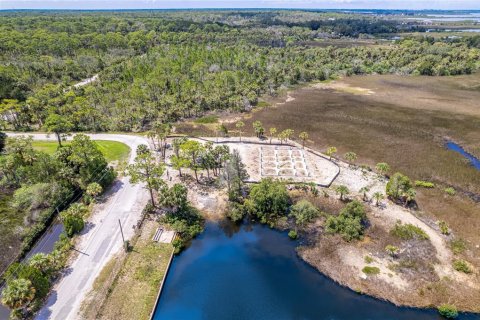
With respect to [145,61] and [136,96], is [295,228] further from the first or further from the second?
[145,61]

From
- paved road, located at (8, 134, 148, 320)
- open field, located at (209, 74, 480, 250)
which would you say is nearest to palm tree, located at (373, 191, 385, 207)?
open field, located at (209, 74, 480, 250)

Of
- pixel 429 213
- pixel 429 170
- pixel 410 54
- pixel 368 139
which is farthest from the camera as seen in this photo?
pixel 410 54

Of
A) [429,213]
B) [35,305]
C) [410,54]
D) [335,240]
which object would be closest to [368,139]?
[429,213]

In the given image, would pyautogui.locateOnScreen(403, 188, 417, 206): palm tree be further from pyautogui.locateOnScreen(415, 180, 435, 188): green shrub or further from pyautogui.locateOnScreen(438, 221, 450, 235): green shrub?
pyautogui.locateOnScreen(415, 180, 435, 188): green shrub

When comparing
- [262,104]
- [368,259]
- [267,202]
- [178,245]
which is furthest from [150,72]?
[368,259]

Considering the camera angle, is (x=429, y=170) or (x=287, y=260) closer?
(x=287, y=260)

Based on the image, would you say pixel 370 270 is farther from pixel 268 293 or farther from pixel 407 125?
pixel 407 125

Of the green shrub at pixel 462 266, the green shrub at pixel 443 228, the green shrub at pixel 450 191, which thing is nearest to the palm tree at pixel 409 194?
the green shrub at pixel 443 228
